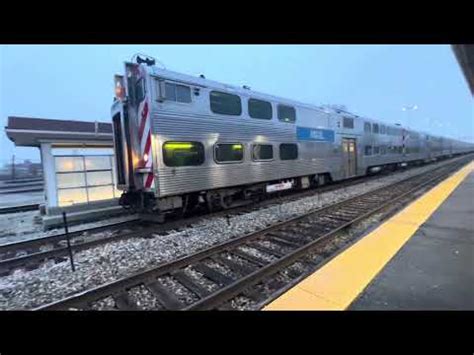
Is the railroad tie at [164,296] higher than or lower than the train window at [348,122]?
lower

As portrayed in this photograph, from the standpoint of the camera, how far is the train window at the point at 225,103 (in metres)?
8.50

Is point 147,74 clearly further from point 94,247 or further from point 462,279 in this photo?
point 462,279

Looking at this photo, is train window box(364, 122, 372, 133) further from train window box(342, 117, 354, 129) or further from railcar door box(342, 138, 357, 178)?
railcar door box(342, 138, 357, 178)

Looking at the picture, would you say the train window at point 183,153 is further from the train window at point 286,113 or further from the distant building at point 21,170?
the distant building at point 21,170

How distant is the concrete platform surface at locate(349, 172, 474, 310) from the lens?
315 cm

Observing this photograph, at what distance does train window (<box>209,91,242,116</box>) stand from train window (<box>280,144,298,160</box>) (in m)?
2.54

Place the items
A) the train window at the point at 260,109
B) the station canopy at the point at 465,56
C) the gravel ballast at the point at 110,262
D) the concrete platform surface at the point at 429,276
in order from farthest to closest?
1. the train window at the point at 260,109
2. the station canopy at the point at 465,56
3. the gravel ballast at the point at 110,262
4. the concrete platform surface at the point at 429,276

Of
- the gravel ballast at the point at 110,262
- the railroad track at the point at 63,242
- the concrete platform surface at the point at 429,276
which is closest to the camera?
the concrete platform surface at the point at 429,276

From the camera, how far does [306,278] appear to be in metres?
3.88

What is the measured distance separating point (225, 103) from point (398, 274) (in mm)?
6510

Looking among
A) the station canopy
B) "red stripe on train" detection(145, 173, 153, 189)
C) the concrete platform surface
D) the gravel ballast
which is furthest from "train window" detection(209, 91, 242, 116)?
the concrete platform surface

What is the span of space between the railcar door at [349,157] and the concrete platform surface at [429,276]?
29.8 ft

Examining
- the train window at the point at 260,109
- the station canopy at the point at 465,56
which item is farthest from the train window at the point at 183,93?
the station canopy at the point at 465,56
